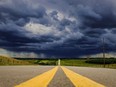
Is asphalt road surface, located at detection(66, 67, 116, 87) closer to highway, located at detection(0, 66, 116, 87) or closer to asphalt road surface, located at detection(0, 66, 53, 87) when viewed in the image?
highway, located at detection(0, 66, 116, 87)

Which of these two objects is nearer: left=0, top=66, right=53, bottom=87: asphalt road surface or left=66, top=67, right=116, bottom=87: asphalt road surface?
left=0, top=66, right=53, bottom=87: asphalt road surface

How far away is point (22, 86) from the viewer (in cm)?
763

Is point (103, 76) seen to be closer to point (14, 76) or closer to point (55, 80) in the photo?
point (55, 80)

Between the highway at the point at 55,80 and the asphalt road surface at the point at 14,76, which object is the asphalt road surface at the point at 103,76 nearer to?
the highway at the point at 55,80

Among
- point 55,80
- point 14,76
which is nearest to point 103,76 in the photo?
point 55,80

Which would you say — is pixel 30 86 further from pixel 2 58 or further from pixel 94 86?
pixel 2 58

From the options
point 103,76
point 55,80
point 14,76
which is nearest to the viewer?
point 55,80

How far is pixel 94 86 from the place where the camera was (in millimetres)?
7758

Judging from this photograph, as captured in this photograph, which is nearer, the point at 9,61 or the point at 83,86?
the point at 83,86

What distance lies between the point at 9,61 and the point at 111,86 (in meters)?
→ 65.4

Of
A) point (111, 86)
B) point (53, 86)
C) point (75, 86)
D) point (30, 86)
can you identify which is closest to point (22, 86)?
point (30, 86)

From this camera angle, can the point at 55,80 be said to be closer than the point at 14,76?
Yes

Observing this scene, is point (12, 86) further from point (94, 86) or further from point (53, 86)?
point (94, 86)

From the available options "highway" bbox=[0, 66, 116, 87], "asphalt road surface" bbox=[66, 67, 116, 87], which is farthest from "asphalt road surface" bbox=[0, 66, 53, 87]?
"asphalt road surface" bbox=[66, 67, 116, 87]
